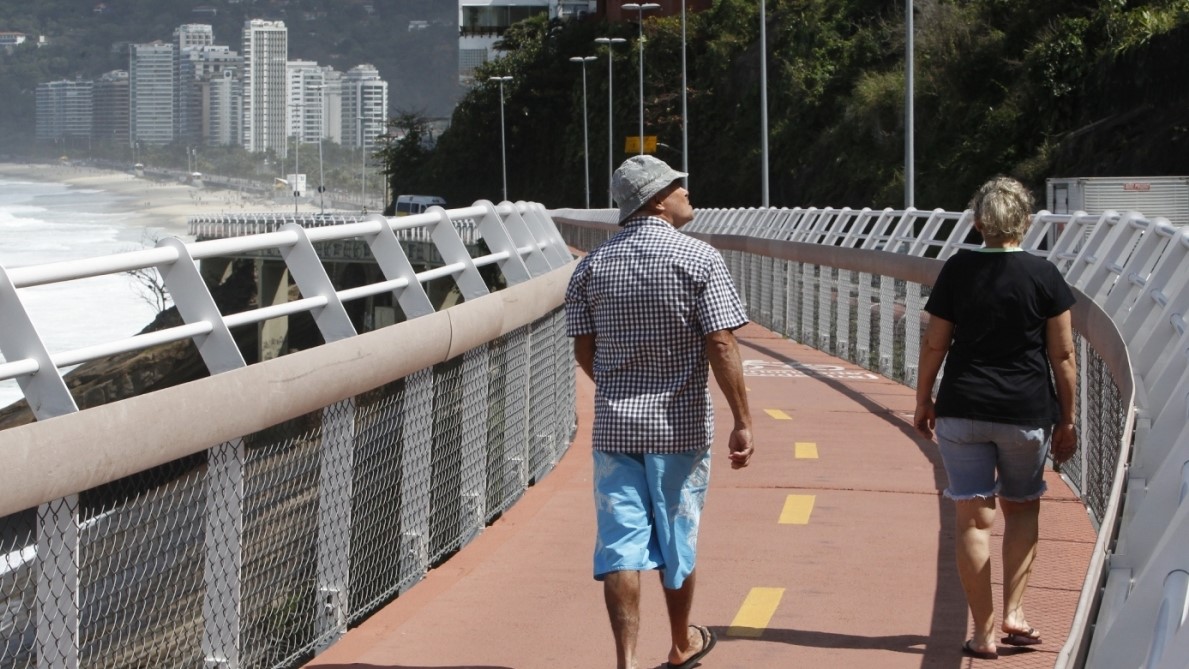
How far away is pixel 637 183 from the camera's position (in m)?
5.72

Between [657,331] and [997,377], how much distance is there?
1239mm

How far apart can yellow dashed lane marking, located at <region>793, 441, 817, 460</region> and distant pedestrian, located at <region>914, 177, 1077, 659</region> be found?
5128mm

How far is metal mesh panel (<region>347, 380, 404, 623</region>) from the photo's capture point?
7176mm

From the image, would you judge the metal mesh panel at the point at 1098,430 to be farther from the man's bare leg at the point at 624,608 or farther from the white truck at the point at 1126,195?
Answer: the white truck at the point at 1126,195

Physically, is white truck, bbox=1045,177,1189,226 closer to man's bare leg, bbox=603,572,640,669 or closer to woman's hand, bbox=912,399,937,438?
woman's hand, bbox=912,399,937,438

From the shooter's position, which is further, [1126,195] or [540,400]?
[1126,195]

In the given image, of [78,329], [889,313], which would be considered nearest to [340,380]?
[889,313]

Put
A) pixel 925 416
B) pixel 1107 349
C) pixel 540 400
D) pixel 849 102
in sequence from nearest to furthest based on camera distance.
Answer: pixel 925 416 → pixel 1107 349 → pixel 540 400 → pixel 849 102

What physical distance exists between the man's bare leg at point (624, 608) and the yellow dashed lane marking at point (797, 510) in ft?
11.4

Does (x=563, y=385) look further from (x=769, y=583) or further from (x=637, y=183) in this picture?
(x=637, y=183)

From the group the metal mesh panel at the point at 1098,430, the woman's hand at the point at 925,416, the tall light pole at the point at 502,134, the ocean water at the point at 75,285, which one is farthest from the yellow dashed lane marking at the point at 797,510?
the tall light pole at the point at 502,134

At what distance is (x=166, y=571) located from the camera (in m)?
5.56

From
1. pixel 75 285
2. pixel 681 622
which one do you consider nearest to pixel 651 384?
pixel 681 622

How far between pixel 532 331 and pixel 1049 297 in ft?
16.0
